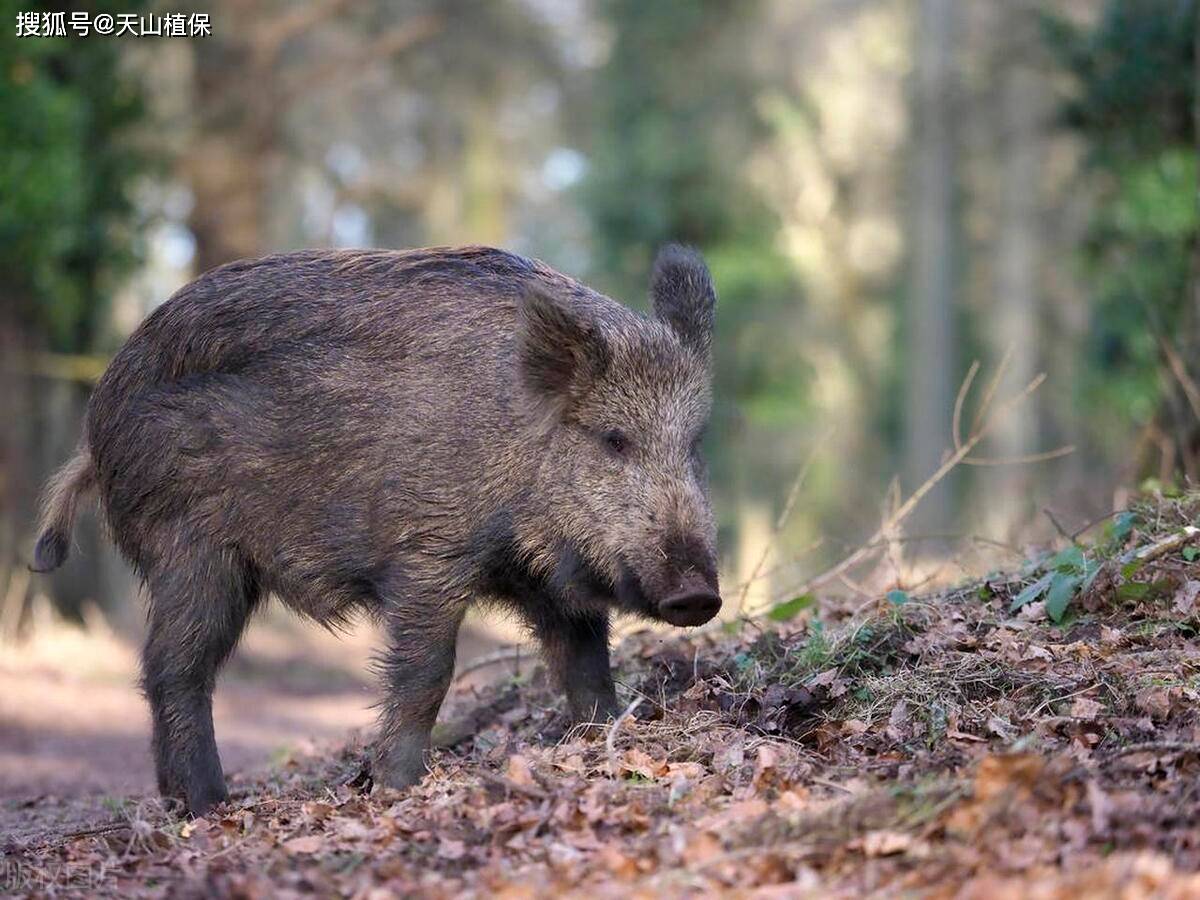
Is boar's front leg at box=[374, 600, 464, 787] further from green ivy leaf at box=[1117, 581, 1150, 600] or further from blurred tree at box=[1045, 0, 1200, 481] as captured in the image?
blurred tree at box=[1045, 0, 1200, 481]

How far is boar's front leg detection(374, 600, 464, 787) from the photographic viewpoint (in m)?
5.73

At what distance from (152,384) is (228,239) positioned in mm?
11336

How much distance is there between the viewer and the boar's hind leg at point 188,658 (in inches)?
243

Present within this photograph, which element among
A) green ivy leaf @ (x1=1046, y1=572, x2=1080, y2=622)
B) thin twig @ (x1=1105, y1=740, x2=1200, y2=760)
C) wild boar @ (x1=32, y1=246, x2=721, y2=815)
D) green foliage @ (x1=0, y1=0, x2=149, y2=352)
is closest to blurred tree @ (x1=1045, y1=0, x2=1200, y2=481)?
green ivy leaf @ (x1=1046, y1=572, x2=1080, y2=622)

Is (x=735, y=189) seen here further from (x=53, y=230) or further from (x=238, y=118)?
(x=53, y=230)

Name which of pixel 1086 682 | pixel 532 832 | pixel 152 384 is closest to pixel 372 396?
pixel 152 384

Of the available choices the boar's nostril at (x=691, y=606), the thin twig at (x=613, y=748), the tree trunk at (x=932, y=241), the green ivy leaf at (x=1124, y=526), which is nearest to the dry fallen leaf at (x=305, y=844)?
the thin twig at (x=613, y=748)

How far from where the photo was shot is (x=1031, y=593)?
242 inches

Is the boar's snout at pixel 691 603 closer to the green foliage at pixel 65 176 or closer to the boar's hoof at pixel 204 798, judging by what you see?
the boar's hoof at pixel 204 798

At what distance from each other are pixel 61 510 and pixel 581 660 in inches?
103

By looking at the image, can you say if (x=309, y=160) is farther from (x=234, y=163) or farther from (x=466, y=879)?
(x=466, y=879)

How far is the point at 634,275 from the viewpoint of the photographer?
1064 inches

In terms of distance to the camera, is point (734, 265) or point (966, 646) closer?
point (966, 646)

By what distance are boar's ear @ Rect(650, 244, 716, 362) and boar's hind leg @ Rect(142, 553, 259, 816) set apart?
213 centimetres
